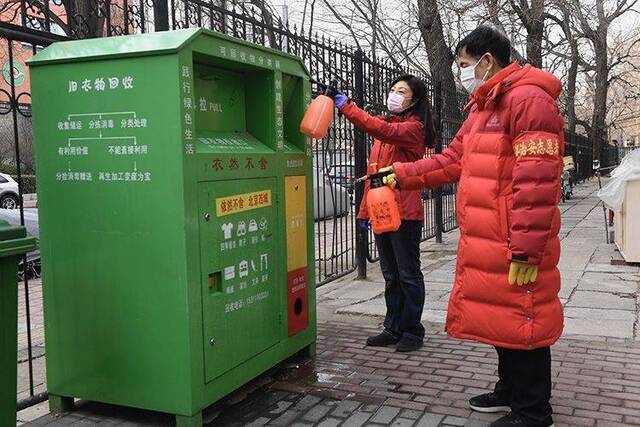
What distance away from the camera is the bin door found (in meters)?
3.29

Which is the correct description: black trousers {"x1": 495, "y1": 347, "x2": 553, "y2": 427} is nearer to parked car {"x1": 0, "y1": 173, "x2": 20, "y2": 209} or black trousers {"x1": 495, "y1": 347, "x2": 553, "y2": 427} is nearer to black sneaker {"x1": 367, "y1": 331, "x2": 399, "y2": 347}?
black sneaker {"x1": 367, "y1": 331, "x2": 399, "y2": 347}

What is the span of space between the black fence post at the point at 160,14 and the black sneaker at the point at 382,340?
2.63m

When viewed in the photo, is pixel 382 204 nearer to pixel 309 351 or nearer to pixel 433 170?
pixel 433 170

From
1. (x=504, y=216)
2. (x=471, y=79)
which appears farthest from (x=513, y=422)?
(x=471, y=79)

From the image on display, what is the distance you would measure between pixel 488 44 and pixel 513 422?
6.20 ft

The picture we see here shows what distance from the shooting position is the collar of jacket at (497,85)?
303 cm

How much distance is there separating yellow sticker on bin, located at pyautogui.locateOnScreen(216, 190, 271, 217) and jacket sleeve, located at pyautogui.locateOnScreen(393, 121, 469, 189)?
2.57ft

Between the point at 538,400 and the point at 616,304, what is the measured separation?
126 inches

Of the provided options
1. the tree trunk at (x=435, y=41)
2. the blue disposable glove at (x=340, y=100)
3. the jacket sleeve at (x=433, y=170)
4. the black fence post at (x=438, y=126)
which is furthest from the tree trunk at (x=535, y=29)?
the jacket sleeve at (x=433, y=170)

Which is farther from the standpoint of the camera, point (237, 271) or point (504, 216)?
point (237, 271)

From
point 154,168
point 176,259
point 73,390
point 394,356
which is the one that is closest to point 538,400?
point 394,356

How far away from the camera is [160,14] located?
14.2 ft

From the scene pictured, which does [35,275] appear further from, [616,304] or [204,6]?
[616,304]

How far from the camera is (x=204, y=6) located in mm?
4828
